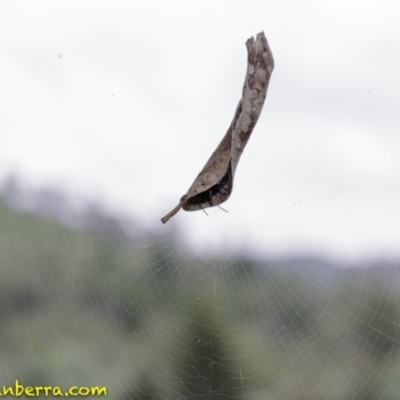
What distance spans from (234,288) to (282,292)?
150 mm

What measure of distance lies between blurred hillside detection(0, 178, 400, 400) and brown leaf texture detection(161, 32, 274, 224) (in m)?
0.55

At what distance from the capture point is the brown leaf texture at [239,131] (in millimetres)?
943

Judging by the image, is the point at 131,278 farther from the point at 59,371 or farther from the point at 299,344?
the point at 299,344

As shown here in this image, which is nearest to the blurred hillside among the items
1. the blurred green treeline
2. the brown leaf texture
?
the blurred green treeline

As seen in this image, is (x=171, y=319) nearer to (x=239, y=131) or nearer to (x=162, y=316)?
(x=162, y=316)

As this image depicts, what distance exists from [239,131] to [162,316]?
748 mm

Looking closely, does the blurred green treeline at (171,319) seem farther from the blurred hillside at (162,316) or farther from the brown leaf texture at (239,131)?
the brown leaf texture at (239,131)

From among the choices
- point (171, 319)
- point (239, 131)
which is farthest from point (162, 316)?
point (239, 131)

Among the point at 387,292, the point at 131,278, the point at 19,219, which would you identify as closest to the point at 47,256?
the point at 19,219

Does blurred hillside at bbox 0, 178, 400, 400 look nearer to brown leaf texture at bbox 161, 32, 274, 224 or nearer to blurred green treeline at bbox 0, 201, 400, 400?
blurred green treeline at bbox 0, 201, 400, 400

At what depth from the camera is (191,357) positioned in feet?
5.47

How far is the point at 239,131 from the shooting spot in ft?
3.16

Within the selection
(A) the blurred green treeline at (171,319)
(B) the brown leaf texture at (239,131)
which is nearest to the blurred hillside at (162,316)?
(A) the blurred green treeline at (171,319)

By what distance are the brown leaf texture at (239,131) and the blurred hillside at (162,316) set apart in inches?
21.7
